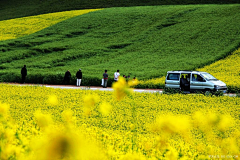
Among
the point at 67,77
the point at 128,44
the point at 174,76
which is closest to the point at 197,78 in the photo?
the point at 174,76

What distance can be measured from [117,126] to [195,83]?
11706 millimetres

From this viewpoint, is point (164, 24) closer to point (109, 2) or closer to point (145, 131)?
point (109, 2)

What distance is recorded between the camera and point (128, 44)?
153ft

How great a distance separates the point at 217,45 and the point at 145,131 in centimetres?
3370

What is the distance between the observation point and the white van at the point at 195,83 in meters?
20.9

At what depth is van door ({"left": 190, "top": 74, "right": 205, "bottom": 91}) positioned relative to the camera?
69.6 ft

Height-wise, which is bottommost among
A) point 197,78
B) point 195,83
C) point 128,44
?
point 195,83

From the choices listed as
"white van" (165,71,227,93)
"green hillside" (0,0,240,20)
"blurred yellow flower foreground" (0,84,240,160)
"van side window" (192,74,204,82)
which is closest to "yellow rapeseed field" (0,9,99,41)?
"green hillside" (0,0,240,20)

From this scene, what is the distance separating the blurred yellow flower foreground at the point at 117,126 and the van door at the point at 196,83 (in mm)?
4078

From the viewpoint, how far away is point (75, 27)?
58.7m

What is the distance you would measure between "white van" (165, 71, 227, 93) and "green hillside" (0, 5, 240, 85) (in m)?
5.90

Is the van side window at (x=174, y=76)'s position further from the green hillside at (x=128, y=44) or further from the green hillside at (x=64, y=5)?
the green hillside at (x=64, y=5)

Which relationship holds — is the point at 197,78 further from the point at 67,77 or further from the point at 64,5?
the point at 64,5

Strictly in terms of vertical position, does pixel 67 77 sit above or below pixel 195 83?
above
